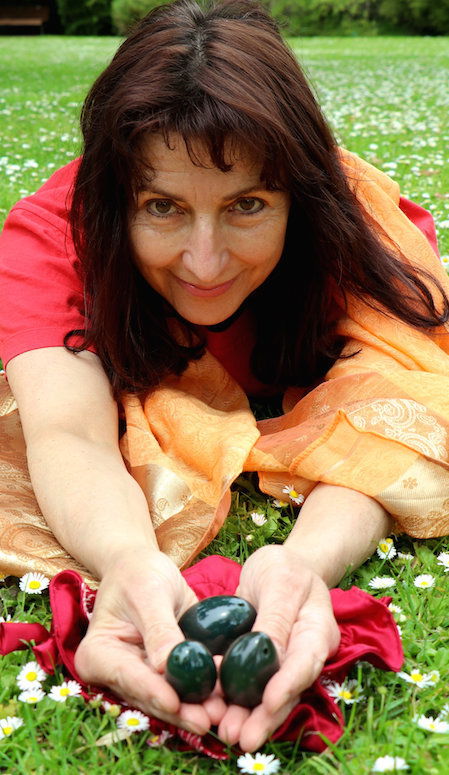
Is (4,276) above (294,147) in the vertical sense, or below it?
below

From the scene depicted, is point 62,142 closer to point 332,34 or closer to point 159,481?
point 159,481

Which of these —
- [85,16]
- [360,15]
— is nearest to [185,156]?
[85,16]

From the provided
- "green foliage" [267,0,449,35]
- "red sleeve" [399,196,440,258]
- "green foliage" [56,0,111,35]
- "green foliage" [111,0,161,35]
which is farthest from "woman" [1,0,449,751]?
"green foliage" [56,0,111,35]

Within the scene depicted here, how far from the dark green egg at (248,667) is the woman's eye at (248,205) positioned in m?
1.06

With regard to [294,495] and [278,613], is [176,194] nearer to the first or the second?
[294,495]

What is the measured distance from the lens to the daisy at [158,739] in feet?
5.07

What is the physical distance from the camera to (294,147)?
214 centimetres

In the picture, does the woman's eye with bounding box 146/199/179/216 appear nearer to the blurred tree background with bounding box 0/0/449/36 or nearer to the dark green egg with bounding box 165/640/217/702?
the dark green egg with bounding box 165/640/217/702

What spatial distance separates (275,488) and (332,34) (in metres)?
35.0

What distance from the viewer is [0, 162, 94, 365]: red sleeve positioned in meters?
2.43

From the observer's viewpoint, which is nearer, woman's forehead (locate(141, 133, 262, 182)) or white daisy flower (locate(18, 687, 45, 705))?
white daisy flower (locate(18, 687, 45, 705))

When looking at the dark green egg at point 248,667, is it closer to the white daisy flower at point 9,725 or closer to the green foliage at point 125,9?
the white daisy flower at point 9,725

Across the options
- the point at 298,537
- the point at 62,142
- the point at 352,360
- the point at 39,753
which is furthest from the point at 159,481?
the point at 62,142

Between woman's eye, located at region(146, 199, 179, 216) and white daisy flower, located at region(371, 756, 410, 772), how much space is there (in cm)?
126
